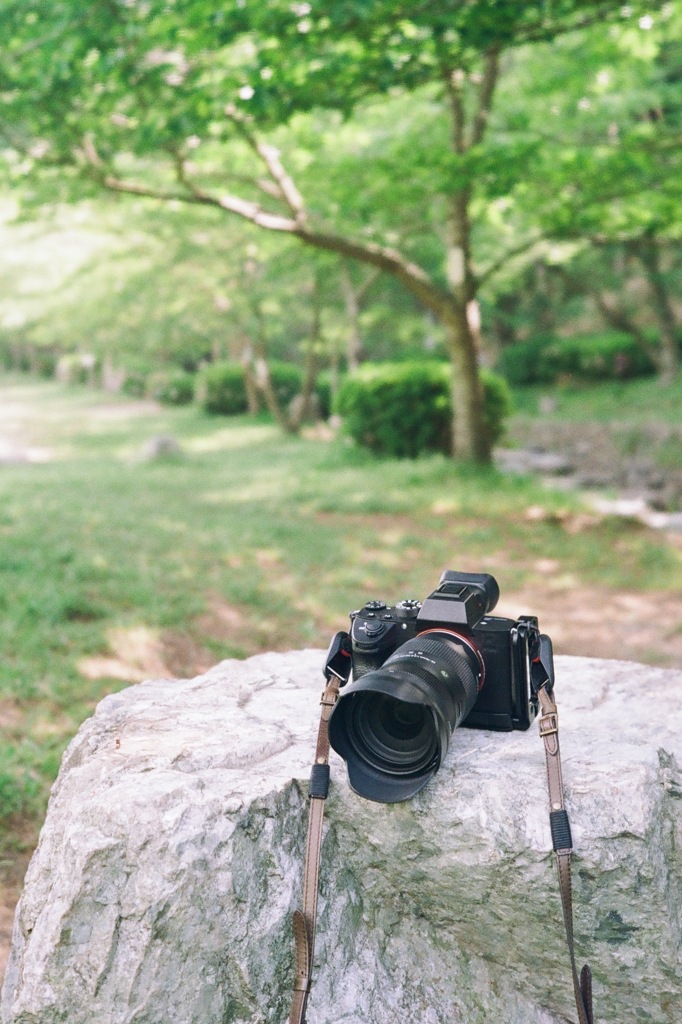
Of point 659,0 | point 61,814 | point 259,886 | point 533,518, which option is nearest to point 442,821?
point 259,886

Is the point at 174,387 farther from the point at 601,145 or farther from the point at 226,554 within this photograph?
the point at 226,554

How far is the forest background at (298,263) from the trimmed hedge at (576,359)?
539cm

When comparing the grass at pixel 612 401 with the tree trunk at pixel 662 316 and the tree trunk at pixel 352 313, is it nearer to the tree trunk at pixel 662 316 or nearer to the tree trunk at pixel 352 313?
the tree trunk at pixel 662 316

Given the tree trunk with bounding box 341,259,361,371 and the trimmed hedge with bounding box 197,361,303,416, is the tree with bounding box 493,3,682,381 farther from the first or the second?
the trimmed hedge with bounding box 197,361,303,416

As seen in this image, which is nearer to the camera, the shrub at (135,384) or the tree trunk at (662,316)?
the tree trunk at (662,316)

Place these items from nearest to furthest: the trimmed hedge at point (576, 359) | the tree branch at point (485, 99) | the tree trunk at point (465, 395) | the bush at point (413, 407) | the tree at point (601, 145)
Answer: the tree at point (601, 145) → the tree branch at point (485, 99) → the tree trunk at point (465, 395) → the bush at point (413, 407) → the trimmed hedge at point (576, 359)

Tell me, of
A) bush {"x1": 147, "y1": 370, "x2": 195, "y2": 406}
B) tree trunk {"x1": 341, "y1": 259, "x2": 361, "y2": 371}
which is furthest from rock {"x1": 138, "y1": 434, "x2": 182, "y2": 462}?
bush {"x1": 147, "y1": 370, "x2": 195, "y2": 406}

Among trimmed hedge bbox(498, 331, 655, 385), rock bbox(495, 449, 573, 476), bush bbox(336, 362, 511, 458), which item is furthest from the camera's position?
trimmed hedge bbox(498, 331, 655, 385)

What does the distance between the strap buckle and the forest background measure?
2225mm

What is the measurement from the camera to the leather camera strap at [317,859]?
5.77 ft

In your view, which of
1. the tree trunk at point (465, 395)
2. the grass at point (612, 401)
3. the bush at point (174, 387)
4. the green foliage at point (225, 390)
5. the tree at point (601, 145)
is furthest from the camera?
the bush at point (174, 387)

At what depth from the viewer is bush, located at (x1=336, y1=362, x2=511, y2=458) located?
38.7 feet

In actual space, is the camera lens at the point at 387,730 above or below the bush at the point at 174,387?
below

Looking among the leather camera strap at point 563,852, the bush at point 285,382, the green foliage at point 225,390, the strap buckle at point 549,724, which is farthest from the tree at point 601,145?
the green foliage at point 225,390
